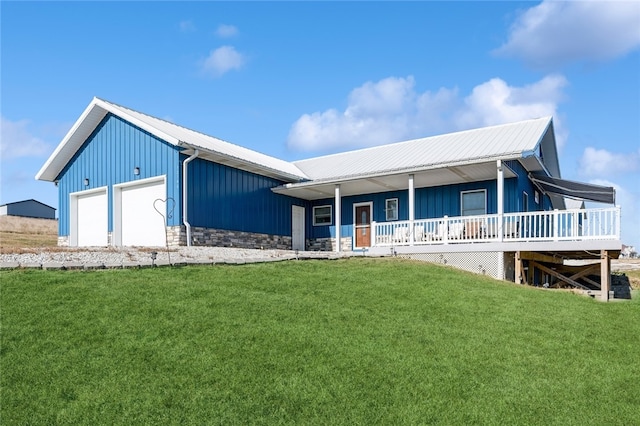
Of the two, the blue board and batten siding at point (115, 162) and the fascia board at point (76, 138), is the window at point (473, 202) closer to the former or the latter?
the blue board and batten siding at point (115, 162)

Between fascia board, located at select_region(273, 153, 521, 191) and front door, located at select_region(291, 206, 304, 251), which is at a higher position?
fascia board, located at select_region(273, 153, 521, 191)

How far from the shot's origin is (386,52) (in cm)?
1499

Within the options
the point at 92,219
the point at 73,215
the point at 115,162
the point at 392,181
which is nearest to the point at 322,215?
the point at 392,181

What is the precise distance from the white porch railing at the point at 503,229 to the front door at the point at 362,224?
2.31 meters

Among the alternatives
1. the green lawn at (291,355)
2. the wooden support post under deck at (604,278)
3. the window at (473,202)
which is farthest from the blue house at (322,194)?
the green lawn at (291,355)

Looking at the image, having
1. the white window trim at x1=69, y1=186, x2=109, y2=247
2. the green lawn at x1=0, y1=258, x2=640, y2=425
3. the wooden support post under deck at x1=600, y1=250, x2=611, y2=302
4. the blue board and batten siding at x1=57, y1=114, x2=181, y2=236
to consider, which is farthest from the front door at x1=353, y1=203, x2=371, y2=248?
the green lawn at x1=0, y1=258, x2=640, y2=425

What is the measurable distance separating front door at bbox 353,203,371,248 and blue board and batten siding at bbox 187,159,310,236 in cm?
260

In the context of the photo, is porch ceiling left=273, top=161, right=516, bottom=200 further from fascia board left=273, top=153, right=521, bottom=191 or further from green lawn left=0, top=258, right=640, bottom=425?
green lawn left=0, top=258, right=640, bottom=425

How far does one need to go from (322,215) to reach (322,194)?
131cm

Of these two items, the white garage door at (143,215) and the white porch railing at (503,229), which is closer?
the white porch railing at (503,229)

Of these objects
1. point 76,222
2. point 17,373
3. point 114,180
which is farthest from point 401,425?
point 76,222

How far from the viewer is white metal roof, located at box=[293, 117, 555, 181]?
15616 mm

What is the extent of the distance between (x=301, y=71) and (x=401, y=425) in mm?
13453

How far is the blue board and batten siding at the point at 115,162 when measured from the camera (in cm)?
1602
